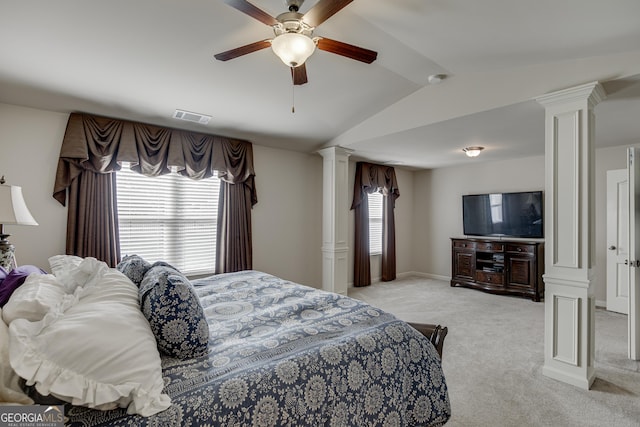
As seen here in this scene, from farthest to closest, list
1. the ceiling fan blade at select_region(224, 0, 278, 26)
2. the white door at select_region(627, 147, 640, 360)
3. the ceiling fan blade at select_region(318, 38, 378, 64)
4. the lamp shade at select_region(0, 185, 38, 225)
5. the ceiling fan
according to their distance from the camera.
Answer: the white door at select_region(627, 147, 640, 360) → the lamp shade at select_region(0, 185, 38, 225) → the ceiling fan blade at select_region(318, 38, 378, 64) → the ceiling fan → the ceiling fan blade at select_region(224, 0, 278, 26)

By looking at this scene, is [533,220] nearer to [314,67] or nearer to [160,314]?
[314,67]

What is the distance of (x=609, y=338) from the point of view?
3.31 m

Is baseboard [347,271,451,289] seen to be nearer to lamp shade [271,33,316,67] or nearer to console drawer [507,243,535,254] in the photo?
console drawer [507,243,535,254]

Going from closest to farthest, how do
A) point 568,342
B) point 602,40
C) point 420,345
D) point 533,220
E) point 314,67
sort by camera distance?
point 420,345, point 602,40, point 568,342, point 314,67, point 533,220

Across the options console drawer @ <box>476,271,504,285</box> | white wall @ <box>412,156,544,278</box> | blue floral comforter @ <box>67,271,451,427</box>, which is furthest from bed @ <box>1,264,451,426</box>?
white wall @ <box>412,156,544,278</box>

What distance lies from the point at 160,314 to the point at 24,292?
475 millimetres

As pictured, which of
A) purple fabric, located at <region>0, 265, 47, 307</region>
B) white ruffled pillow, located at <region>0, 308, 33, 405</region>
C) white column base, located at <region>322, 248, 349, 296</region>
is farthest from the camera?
white column base, located at <region>322, 248, 349, 296</region>

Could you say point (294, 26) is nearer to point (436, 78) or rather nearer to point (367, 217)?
point (436, 78)

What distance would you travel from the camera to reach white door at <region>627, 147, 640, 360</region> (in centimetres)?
277

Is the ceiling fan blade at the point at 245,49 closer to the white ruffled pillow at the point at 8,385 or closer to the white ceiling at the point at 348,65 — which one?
the white ceiling at the point at 348,65

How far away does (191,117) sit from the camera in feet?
11.3

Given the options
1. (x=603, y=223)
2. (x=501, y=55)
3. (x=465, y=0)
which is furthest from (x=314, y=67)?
(x=603, y=223)

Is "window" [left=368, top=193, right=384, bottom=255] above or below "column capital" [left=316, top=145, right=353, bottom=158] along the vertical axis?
below

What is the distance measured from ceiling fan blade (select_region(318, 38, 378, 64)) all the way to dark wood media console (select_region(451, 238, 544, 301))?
14.4 ft
